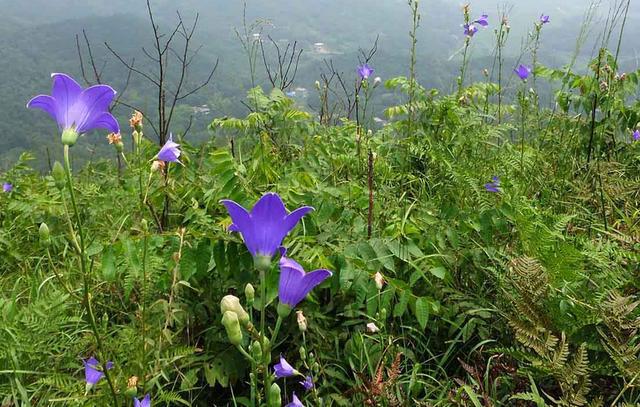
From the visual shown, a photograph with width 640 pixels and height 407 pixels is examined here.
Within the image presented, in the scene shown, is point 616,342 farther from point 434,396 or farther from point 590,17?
point 590,17

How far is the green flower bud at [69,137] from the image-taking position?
52.2 inches

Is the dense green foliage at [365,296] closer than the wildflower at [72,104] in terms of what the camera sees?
No

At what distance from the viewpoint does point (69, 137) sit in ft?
4.38

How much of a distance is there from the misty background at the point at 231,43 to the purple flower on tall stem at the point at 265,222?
11.5 feet

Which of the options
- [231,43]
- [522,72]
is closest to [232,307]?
[522,72]

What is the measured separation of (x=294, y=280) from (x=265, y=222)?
14cm

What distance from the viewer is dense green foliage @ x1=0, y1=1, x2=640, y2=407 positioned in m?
1.70

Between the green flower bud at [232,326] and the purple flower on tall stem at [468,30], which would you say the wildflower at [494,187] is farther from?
the purple flower on tall stem at [468,30]

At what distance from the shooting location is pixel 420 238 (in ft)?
7.58

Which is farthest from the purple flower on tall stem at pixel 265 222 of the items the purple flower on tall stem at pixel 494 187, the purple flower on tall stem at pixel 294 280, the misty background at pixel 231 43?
the misty background at pixel 231 43

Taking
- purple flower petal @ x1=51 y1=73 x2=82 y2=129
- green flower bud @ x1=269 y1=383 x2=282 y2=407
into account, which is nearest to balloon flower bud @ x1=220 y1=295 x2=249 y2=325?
green flower bud @ x1=269 y1=383 x2=282 y2=407

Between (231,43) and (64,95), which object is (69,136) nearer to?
(64,95)

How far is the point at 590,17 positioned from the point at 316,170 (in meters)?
Answer: 2.23

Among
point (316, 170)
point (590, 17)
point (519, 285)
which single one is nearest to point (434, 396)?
point (519, 285)
